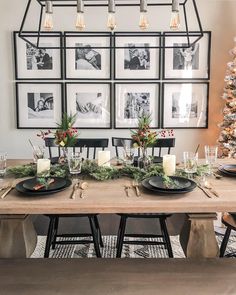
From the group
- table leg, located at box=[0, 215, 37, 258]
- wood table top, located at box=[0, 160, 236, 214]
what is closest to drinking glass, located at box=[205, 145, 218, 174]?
wood table top, located at box=[0, 160, 236, 214]

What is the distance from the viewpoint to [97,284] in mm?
1847

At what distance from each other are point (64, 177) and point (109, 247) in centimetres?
110

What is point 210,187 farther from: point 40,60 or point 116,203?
point 40,60

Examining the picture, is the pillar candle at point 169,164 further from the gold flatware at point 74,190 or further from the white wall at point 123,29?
the white wall at point 123,29

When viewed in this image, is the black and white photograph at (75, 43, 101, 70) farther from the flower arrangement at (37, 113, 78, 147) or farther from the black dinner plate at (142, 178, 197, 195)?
the black dinner plate at (142, 178, 197, 195)

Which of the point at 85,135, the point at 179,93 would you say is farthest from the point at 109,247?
the point at 179,93

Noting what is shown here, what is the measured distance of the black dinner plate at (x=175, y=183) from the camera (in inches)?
76.0

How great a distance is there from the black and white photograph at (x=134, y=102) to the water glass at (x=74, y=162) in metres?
2.20

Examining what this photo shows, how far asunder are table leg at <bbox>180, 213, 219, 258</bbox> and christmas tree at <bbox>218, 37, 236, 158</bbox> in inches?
84.2

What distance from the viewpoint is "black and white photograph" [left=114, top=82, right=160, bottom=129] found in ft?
14.4

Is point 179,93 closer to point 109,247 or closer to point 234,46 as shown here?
point 234,46

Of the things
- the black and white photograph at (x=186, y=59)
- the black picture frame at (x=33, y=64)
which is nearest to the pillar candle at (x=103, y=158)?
the black picture frame at (x=33, y=64)

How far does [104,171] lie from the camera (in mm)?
2322

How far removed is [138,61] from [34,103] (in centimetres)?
149
